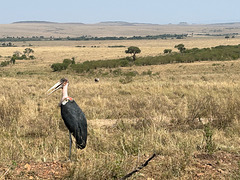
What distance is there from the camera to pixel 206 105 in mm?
7941

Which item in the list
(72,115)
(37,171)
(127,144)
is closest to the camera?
(37,171)

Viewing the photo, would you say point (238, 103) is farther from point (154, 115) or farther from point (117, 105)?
point (117, 105)

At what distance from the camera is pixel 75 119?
4070mm

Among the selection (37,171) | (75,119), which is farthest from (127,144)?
(37,171)

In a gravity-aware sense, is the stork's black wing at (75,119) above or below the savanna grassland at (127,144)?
above

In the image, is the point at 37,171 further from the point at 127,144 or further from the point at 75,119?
the point at 127,144

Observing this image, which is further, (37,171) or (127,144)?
(127,144)

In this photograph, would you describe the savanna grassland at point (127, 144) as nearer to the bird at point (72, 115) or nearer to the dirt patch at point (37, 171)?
the dirt patch at point (37, 171)

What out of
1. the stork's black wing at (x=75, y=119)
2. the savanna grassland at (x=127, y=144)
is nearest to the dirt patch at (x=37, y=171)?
the savanna grassland at (x=127, y=144)

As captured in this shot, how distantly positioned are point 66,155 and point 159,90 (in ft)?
27.0

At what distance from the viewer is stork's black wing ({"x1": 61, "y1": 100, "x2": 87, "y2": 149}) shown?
4059 millimetres

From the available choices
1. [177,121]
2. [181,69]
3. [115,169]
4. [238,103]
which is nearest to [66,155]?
[115,169]

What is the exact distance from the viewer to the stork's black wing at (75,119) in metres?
4.06

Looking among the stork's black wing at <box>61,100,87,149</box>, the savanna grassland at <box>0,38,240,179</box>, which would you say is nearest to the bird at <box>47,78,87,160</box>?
the stork's black wing at <box>61,100,87,149</box>
